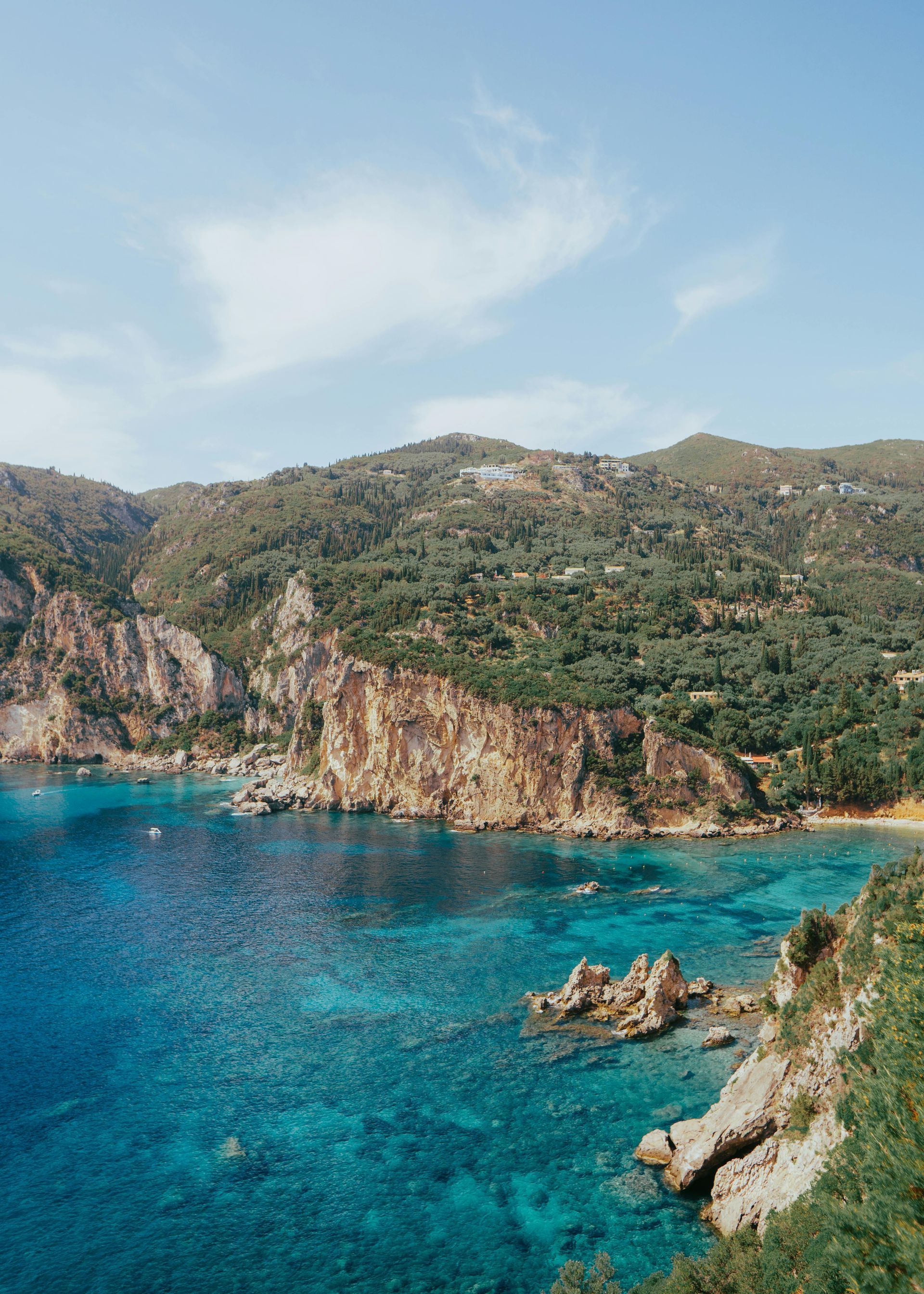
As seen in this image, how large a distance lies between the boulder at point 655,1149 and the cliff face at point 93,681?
103 meters

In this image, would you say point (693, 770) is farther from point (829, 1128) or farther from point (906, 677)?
point (829, 1128)

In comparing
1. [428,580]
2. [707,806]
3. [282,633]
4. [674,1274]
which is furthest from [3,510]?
[674,1274]

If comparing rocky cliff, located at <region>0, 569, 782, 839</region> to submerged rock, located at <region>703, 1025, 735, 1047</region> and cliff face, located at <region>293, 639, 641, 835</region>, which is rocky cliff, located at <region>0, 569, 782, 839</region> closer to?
cliff face, located at <region>293, 639, 641, 835</region>

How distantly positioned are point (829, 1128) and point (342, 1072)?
17.2 m

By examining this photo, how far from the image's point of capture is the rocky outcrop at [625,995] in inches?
1215

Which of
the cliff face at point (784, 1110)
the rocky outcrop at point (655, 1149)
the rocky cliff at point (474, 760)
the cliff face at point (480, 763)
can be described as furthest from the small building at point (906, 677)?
the rocky outcrop at point (655, 1149)

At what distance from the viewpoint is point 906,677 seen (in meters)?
80.2

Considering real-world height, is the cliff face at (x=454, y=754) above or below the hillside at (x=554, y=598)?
below

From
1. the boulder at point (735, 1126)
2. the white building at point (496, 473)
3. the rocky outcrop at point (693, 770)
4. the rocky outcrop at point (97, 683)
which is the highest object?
the white building at point (496, 473)

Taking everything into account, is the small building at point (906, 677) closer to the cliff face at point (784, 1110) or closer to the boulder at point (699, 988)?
the boulder at point (699, 988)

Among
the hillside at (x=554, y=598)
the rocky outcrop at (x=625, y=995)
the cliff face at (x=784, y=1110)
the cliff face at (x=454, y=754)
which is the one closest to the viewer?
the cliff face at (x=784, y=1110)

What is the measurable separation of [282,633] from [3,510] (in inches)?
3371

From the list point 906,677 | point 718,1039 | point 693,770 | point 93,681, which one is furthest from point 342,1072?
point 93,681

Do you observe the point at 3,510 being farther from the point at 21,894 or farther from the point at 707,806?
the point at 707,806
